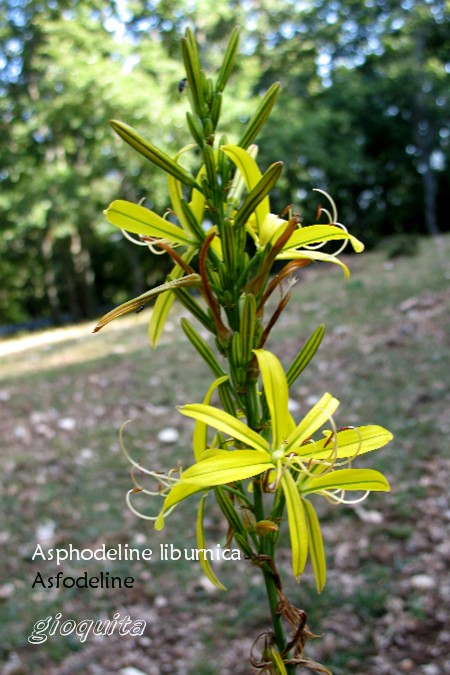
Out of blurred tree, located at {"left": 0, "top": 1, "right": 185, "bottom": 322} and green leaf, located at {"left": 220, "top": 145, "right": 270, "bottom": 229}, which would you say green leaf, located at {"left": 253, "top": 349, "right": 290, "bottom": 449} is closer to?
green leaf, located at {"left": 220, "top": 145, "right": 270, "bottom": 229}

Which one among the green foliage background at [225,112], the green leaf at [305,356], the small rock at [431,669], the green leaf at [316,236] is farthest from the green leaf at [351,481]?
the green foliage background at [225,112]

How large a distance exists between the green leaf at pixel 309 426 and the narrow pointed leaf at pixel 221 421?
0.05 metres

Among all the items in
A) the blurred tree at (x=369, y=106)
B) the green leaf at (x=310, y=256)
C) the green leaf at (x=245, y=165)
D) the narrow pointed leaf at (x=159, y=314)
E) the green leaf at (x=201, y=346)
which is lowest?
the blurred tree at (x=369, y=106)

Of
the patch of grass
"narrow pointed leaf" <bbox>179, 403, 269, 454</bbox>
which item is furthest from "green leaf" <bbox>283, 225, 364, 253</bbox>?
the patch of grass

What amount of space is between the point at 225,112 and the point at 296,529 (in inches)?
521

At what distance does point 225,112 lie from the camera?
1298 cm

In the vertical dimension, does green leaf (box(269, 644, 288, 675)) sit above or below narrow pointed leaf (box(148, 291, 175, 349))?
below

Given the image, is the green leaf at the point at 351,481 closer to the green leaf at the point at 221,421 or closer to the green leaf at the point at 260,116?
→ the green leaf at the point at 221,421

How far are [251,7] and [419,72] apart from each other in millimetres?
4709

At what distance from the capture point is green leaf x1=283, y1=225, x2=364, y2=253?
0.70 m

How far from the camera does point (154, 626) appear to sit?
105 inches

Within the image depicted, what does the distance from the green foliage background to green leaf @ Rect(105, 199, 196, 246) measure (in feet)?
36.7

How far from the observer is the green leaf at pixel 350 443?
2.18 feet

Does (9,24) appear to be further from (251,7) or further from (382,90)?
(382,90)
